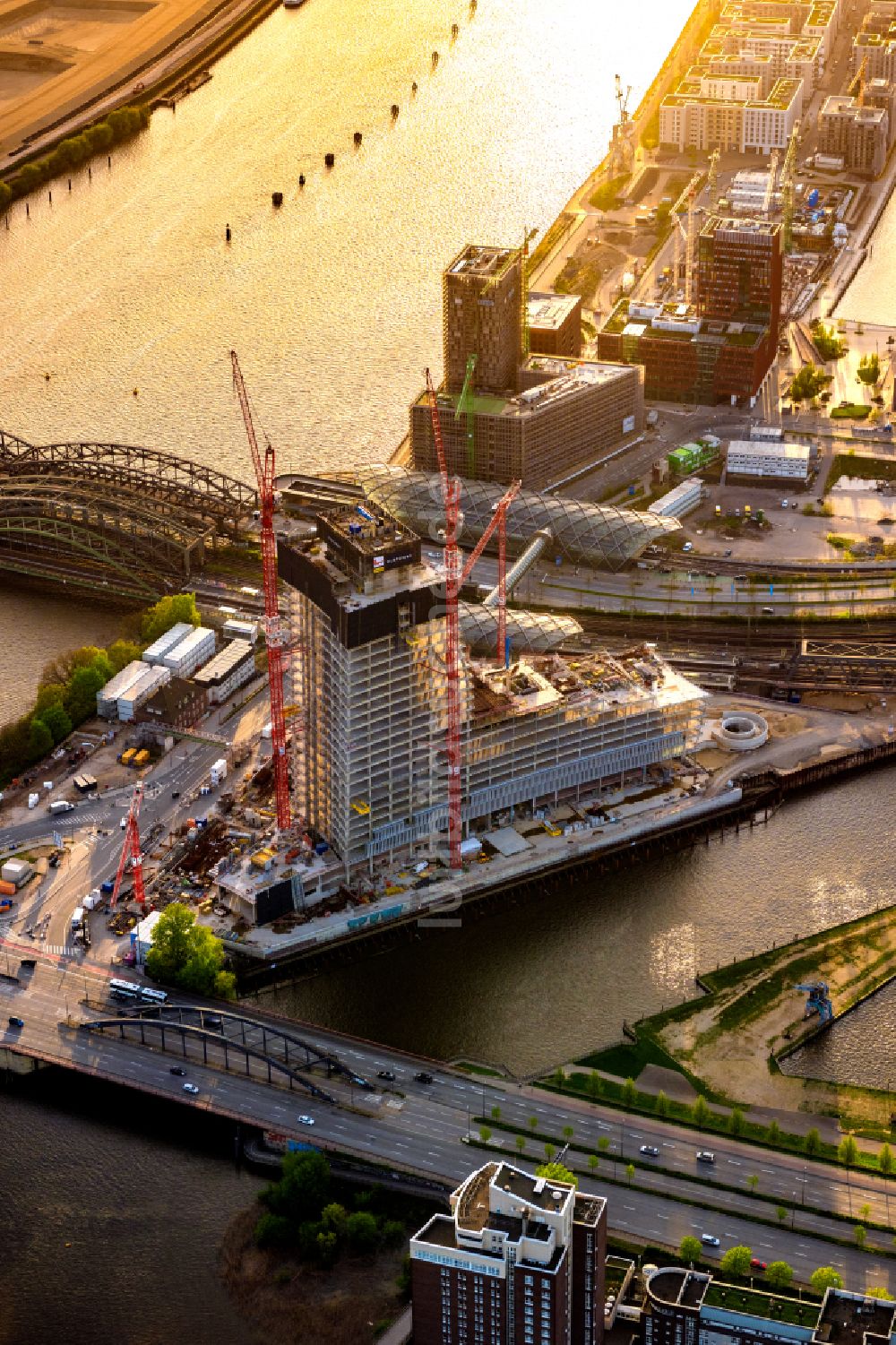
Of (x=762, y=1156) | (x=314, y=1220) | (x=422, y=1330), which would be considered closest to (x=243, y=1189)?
(x=314, y=1220)

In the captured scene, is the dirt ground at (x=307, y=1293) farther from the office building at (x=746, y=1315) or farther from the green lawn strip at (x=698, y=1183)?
the office building at (x=746, y=1315)

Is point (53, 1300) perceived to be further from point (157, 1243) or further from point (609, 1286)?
point (609, 1286)

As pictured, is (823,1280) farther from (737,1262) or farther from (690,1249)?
(690,1249)

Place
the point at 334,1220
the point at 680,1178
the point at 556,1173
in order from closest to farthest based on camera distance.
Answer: the point at 556,1173
the point at 334,1220
the point at 680,1178

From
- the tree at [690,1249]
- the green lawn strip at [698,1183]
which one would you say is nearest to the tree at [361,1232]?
the green lawn strip at [698,1183]

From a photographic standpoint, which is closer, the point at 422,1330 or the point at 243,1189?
the point at 422,1330

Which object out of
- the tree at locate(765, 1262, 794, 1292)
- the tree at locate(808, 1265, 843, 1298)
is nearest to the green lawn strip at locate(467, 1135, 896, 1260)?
the tree at locate(808, 1265, 843, 1298)

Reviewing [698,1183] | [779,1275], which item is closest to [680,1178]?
[698,1183]
